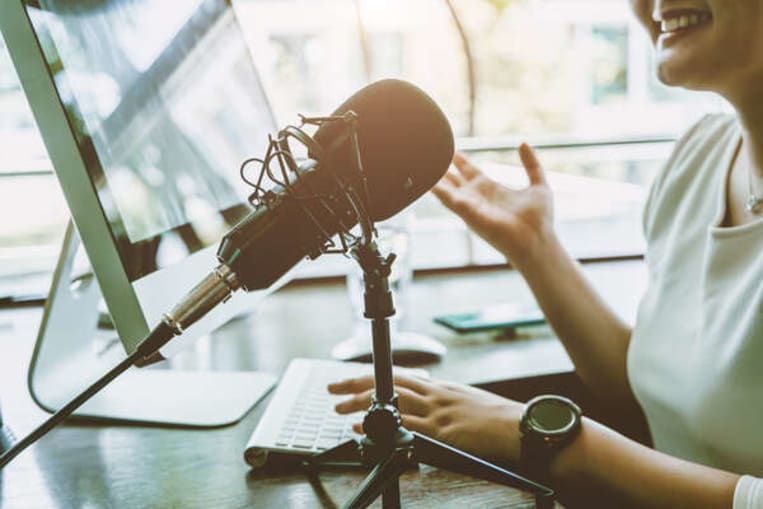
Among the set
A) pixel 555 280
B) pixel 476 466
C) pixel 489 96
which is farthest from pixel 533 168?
pixel 489 96

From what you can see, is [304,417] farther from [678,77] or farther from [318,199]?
[678,77]

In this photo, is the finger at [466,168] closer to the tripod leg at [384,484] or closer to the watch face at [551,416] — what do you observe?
the watch face at [551,416]

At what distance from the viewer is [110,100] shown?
2.21 ft

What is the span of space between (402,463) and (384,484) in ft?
0.09

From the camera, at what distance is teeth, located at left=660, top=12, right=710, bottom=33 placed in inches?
34.1

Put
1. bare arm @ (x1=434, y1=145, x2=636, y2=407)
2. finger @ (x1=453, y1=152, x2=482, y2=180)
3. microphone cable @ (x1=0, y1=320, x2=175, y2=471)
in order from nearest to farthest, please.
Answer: microphone cable @ (x1=0, y1=320, x2=175, y2=471)
bare arm @ (x1=434, y1=145, x2=636, y2=407)
finger @ (x1=453, y1=152, x2=482, y2=180)

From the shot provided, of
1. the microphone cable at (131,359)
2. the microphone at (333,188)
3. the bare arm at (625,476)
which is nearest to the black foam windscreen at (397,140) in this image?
the microphone at (333,188)

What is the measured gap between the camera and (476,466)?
0.63 metres

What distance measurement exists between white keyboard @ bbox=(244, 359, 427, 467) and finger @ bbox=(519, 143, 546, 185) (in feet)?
1.29

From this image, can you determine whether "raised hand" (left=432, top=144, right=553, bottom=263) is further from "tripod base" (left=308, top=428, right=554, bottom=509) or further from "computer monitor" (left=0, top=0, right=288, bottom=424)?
"tripod base" (left=308, top=428, right=554, bottom=509)

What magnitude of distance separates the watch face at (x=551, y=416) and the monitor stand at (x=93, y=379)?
1.20 feet

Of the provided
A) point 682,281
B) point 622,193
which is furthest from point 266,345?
point 622,193

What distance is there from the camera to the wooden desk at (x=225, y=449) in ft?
2.15

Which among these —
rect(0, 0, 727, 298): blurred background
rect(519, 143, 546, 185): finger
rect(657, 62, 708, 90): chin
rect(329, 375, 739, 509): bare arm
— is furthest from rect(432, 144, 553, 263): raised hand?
rect(329, 375, 739, 509): bare arm
